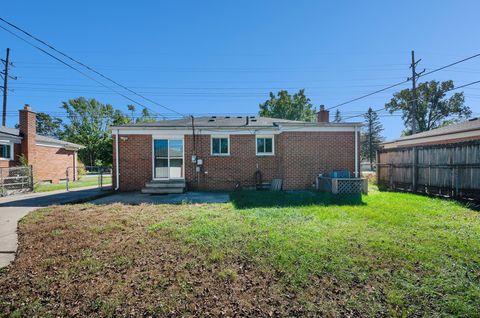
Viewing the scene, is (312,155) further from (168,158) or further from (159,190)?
(159,190)

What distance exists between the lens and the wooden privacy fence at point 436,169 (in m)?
7.50

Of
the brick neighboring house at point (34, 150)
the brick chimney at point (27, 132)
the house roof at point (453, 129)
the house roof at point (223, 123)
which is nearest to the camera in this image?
the house roof at point (223, 123)

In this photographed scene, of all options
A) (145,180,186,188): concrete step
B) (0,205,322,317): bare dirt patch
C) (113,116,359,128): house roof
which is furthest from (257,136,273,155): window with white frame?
(0,205,322,317): bare dirt patch

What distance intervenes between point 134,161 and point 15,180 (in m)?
6.74

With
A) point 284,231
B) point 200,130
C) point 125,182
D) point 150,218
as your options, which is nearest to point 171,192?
point 125,182

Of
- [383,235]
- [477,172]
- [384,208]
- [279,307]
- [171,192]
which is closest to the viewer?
[279,307]

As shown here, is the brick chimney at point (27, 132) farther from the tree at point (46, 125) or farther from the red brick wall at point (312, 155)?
the tree at point (46, 125)

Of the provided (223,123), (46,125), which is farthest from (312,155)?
(46,125)

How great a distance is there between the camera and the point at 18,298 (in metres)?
2.83

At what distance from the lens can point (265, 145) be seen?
11.7m

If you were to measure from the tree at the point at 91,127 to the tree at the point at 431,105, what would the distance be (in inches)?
1781

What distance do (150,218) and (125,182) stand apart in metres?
6.13

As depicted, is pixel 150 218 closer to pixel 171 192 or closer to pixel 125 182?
pixel 171 192

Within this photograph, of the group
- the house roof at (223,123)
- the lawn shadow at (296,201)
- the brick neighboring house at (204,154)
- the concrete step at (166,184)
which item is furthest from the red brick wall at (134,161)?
the lawn shadow at (296,201)
